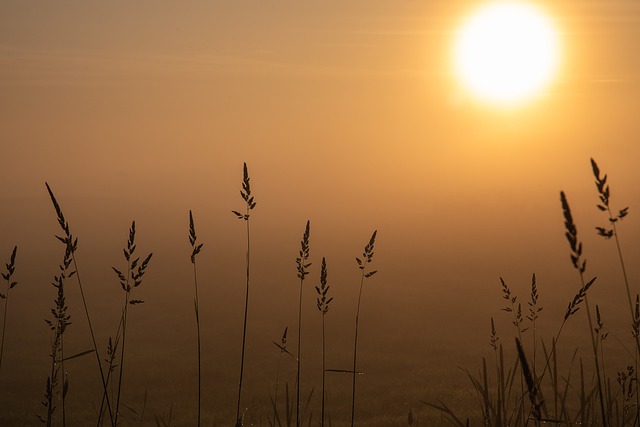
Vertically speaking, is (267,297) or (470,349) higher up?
(267,297)

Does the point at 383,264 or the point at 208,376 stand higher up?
the point at 383,264

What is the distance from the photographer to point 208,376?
5441cm

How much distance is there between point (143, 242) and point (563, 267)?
6288cm

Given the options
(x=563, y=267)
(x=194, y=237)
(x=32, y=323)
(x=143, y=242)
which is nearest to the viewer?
(x=194, y=237)

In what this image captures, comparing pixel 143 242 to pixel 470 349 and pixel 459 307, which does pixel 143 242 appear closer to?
pixel 459 307

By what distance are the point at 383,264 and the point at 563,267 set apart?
22317 mm

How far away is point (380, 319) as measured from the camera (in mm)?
74062

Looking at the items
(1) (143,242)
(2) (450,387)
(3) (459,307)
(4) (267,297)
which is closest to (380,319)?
(3) (459,307)

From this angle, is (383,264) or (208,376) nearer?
(208,376)

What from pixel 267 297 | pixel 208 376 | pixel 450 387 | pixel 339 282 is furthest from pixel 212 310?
pixel 450 387

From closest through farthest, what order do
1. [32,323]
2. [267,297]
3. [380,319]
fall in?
1. [32,323]
2. [380,319]
3. [267,297]

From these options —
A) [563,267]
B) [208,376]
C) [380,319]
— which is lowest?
[208,376]

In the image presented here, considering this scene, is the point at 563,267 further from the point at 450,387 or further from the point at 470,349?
the point at 450,387

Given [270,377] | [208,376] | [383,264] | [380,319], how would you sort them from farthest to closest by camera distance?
[383,264] < [380,319] < [208,376] < [270,377]
